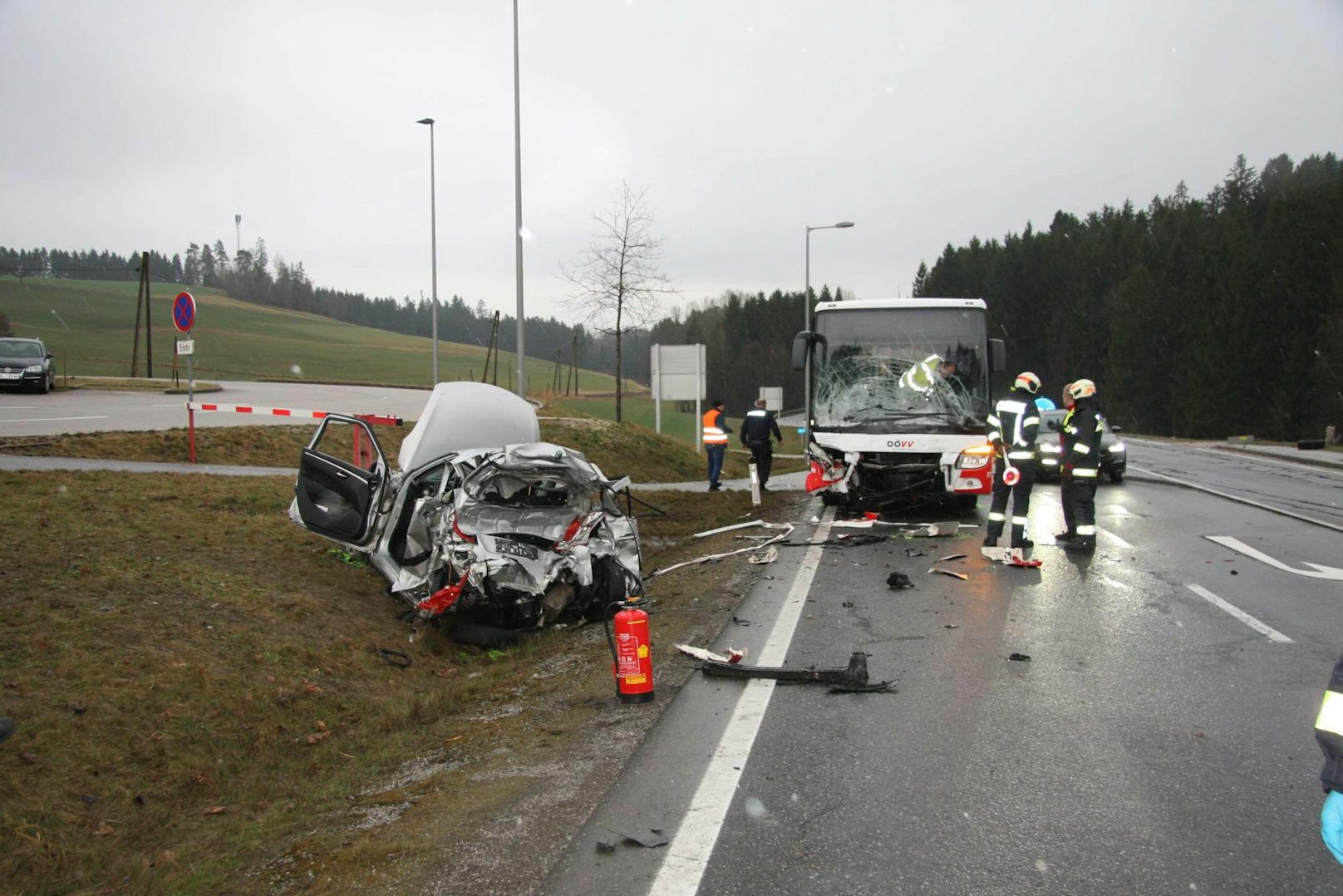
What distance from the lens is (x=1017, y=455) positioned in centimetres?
995

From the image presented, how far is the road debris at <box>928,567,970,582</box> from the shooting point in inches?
348

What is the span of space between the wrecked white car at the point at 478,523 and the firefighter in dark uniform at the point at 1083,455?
488 centimetres

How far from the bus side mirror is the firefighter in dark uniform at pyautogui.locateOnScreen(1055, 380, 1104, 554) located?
11.5 feet

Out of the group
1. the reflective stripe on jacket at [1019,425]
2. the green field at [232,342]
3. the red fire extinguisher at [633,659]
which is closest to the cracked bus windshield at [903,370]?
the reflective stripe on jacket at [1019,425]

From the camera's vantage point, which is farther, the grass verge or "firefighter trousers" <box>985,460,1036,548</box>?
the grass verge

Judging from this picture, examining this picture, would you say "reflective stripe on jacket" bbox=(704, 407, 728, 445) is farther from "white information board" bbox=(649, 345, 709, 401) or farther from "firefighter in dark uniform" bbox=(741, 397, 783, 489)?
"white information board" bbox=(649, 345, 709, 401)

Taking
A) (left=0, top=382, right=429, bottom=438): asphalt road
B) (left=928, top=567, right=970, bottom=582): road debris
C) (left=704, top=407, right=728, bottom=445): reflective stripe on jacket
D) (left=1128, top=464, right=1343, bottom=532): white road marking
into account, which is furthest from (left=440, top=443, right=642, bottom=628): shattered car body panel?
(left=0, top=382, right=429, bottom=438): asphalt road

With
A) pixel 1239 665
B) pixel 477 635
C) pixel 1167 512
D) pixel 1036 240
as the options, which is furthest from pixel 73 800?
pixel 1036 240

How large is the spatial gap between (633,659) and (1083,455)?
259 inches

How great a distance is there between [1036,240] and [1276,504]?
273 ft

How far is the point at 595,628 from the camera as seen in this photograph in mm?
7781

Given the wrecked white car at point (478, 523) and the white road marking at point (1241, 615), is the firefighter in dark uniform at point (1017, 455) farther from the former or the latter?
the wrecked white car at point (478, 523)

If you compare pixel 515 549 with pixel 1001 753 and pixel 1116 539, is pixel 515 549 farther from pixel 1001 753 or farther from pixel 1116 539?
pixel 1116 539

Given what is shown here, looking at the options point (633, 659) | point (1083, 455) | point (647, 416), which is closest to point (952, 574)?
point (1083, 455)
